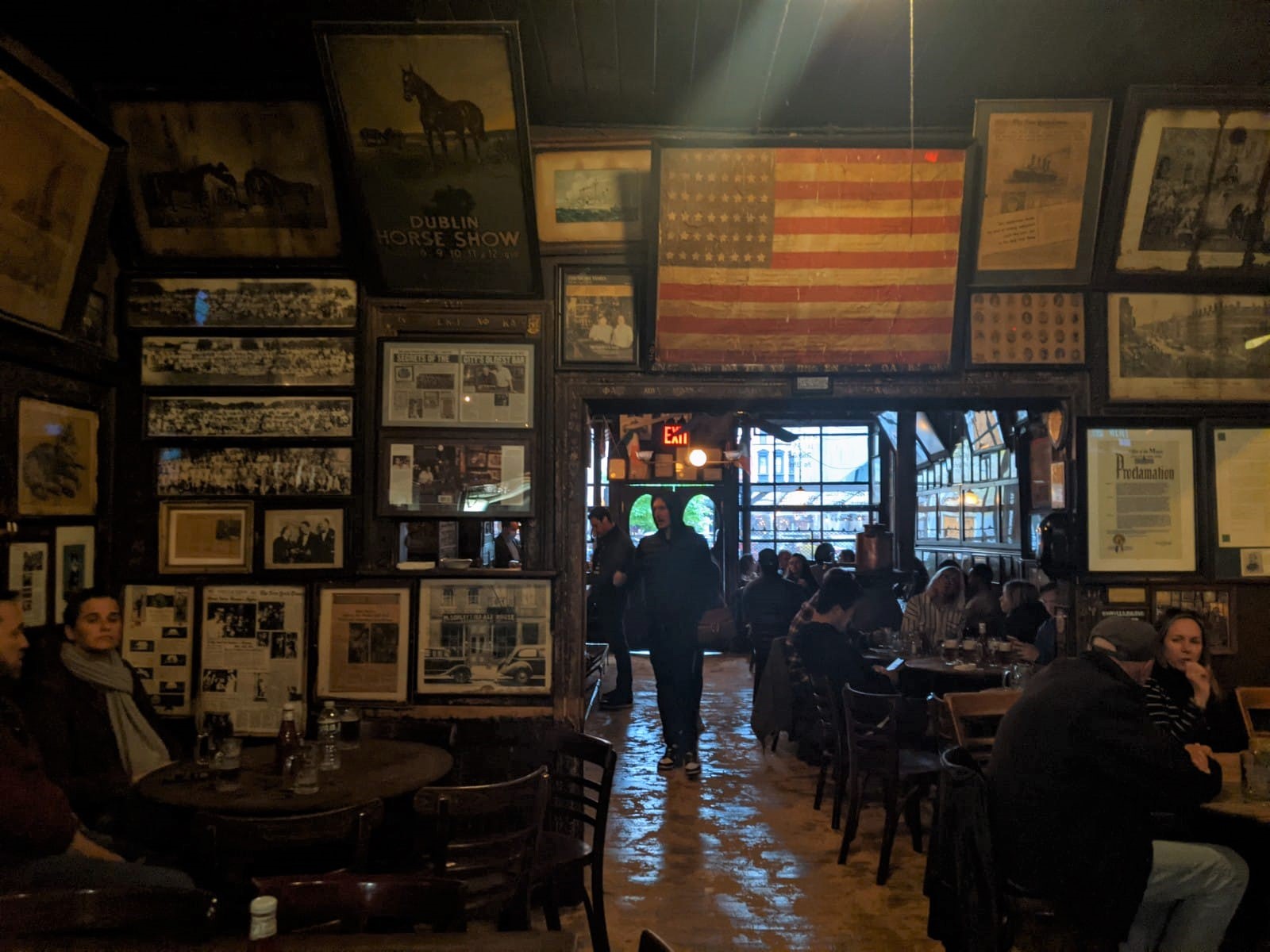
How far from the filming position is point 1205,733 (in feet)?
11.4

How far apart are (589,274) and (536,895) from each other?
2790 millimetres

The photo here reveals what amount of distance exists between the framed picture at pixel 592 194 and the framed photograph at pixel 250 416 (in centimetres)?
133

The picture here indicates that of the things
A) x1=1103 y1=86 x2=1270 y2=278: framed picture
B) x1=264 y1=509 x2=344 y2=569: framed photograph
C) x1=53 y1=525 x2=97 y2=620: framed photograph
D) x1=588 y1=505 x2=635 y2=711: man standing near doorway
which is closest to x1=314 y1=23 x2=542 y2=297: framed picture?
x1=264 y1=509 x2=344 y2=569: framed photograph

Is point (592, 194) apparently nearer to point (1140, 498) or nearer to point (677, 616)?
point (677, 616)

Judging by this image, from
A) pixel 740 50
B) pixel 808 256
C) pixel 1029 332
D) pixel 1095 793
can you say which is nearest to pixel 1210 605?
pixel 1029 332

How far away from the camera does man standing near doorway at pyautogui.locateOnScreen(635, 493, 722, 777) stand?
595 centimetres

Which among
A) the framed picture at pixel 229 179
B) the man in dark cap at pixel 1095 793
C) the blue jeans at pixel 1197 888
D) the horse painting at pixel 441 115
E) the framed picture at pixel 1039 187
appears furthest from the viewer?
the framed picture at pixel 1039 187

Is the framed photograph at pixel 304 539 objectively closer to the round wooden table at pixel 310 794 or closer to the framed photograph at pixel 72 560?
the framed photograph at pixel 72 560

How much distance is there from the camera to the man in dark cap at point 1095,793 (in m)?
2.59

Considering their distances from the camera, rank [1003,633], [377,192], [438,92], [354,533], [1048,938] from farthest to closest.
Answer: [1003,633] → [354,533] → [377,192] → [438,92] → [1048,938]

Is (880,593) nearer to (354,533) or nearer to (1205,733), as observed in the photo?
(1205,733)

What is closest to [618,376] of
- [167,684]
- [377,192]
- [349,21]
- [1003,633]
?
[377,192]

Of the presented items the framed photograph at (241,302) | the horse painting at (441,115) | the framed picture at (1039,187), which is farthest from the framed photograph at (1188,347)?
the framed photograph at (241,302)

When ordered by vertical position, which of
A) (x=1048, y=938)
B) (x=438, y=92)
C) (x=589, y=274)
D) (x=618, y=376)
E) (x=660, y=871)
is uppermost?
(x=438, y=92)
